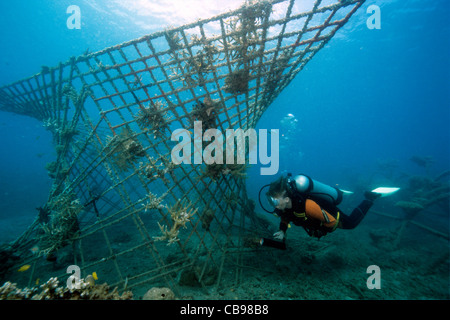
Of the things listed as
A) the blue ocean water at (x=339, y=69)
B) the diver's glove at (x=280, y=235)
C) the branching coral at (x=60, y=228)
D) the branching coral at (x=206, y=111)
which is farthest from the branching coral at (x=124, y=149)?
the blue ocean water at (x=339, y=69)

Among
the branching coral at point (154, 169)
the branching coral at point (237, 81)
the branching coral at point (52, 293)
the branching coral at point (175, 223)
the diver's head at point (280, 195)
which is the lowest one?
the branching coral at point (52, 293)

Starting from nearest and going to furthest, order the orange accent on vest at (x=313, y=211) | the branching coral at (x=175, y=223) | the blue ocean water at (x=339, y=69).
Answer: the branching coral at (x=175, y=223), the orange accent on vest at (x=313, y=211), the blue ocean water at (x=339, y=69)

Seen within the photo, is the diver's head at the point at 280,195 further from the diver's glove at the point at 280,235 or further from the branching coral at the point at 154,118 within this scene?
the branching coral at the point at 154,118

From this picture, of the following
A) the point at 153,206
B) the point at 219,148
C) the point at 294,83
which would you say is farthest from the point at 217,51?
the point at 294,83

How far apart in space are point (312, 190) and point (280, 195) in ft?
3.66

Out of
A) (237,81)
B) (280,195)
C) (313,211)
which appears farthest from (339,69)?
(313,211)

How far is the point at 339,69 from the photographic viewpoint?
45.6 m

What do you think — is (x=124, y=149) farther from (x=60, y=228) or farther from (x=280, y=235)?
(x=280, y=235)

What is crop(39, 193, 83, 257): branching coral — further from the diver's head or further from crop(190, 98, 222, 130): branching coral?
the diver's head

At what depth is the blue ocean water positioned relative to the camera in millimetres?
25297

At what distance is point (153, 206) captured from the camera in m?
4.51

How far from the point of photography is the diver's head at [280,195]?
4754 mm

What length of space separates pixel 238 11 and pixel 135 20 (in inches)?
1385
